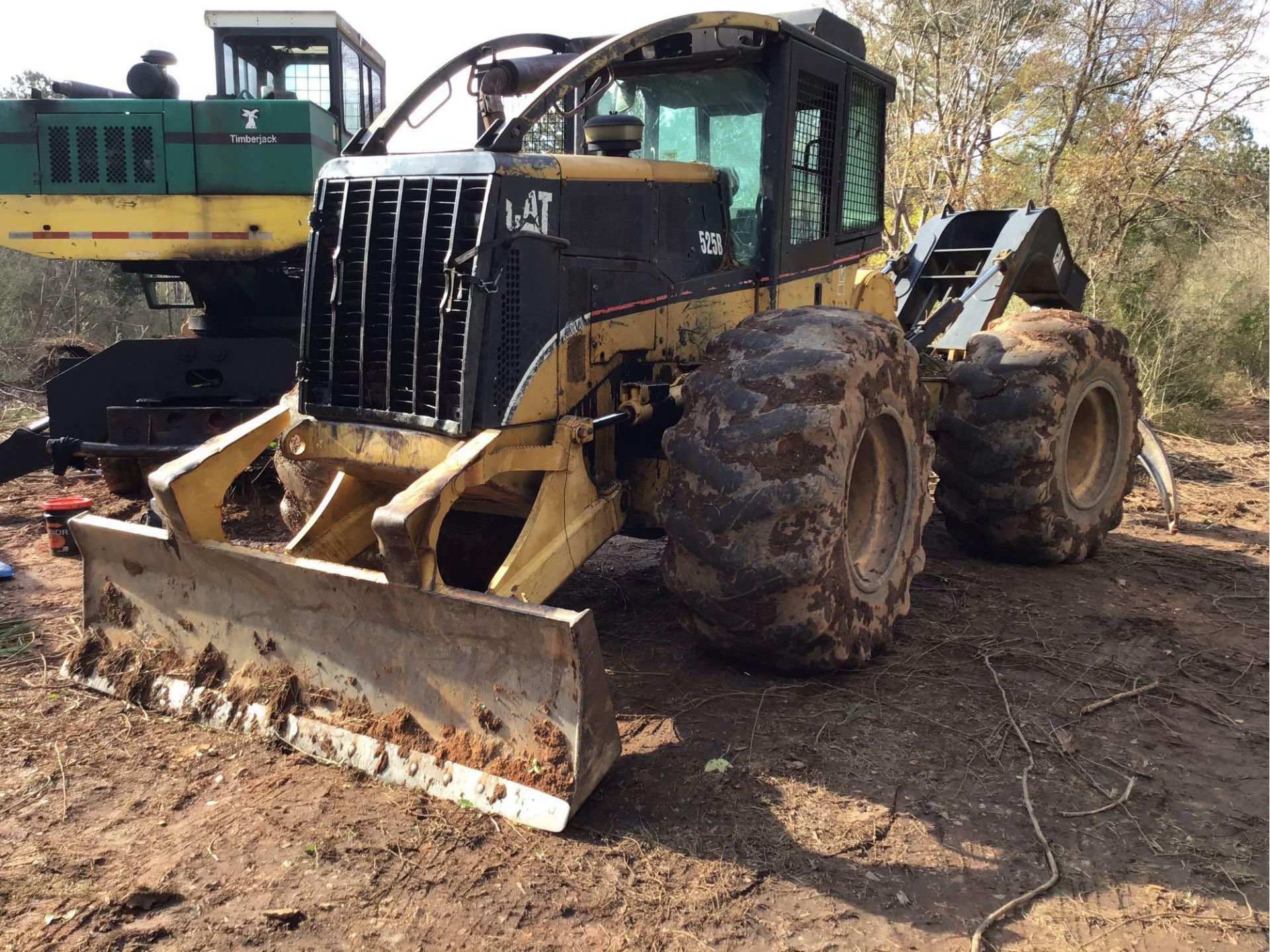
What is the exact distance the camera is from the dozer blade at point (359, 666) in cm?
326

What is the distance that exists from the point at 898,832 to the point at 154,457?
529 centimetres

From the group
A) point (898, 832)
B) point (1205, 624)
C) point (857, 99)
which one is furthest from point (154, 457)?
point (1205, 624)

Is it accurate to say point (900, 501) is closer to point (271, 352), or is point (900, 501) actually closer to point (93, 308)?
point (271, 352)

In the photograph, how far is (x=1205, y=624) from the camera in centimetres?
537

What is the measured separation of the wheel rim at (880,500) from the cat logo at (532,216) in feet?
5.58

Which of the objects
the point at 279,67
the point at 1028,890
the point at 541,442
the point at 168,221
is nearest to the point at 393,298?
the point at 541,442

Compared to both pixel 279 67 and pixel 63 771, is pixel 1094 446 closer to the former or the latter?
pixel 63 771

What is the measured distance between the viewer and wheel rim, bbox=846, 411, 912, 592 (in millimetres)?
4562

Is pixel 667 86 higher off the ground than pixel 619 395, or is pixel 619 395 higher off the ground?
pixel 667 86

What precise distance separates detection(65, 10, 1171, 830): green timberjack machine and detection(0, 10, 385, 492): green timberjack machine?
Answer: 2808 mm

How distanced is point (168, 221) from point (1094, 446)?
263 inches

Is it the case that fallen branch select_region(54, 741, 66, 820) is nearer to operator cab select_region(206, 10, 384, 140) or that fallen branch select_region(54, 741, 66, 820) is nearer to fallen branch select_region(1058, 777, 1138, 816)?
fallen branch select_region(1058, 777, 1138, 816)

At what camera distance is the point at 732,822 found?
130 inches

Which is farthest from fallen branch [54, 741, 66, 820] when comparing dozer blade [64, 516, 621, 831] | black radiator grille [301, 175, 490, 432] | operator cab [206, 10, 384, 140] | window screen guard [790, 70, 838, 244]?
operator cab [206, 10, 384, 140]
